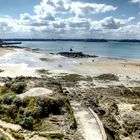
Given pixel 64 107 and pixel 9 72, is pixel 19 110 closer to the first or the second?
pixel 64 107

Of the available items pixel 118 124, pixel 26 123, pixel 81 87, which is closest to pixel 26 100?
pixel 26 123

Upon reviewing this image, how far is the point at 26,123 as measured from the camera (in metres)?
17.2

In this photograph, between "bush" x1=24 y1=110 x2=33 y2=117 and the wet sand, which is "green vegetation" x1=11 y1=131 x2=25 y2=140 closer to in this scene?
"bush" x1=24 y1=110 x2=33 y2=117

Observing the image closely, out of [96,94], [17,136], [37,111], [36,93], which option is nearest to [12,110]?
[37,111]

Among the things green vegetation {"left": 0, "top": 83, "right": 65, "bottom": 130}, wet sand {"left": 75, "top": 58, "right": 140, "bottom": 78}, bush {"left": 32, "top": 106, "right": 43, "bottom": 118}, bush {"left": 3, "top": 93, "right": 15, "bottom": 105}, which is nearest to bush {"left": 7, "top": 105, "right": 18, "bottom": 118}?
green vegetation {"left": 0, "top": 83, "right": 65, "bottom": 130}

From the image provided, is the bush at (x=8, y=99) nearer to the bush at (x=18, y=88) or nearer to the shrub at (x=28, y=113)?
the shrub at (x=28, y=113)

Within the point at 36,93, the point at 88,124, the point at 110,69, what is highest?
the point at 36,93

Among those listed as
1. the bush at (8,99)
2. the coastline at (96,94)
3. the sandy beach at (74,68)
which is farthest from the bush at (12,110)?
the sandy beach at (74,68)

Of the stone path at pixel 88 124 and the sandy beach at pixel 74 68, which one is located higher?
the stone path at pixel 88 124

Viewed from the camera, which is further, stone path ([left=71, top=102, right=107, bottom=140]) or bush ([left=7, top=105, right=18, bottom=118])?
bush ([left=7, top=105, right=18, bottom=118])

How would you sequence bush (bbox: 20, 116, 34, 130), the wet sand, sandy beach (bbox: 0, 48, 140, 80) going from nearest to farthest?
1. bush (bbox: 20, 116, 34, 130)
2. sandy beach (bbox: 0, 48, 140, 80)
3. the wet sand

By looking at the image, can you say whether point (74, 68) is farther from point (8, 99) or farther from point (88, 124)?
point (88, 124)

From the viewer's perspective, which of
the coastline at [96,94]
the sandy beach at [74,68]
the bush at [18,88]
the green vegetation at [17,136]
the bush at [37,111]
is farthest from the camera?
the sandy beach at [74,68]

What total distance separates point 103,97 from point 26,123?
619 inches
